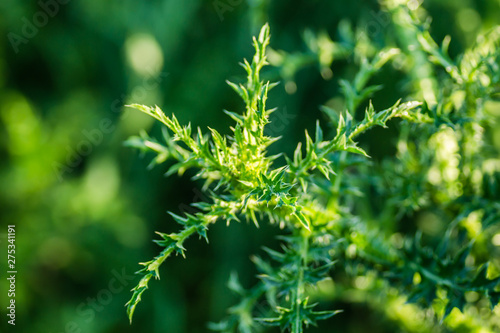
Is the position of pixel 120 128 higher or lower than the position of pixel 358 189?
higher

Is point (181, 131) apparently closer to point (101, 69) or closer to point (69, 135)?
point (69, 135)

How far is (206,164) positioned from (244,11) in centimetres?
110

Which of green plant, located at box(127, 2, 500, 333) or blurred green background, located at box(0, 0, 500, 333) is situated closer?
green plant, located at box(127, 2, 500, 333)

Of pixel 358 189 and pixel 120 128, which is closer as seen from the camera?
pixel 358 189

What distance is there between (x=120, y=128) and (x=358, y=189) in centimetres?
104

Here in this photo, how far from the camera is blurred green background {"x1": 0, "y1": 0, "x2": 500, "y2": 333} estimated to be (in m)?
1.50

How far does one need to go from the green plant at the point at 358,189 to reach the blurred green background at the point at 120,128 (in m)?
0.49

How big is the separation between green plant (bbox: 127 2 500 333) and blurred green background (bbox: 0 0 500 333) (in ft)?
1.59

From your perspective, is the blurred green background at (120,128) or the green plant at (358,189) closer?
the green plant at (358,189)

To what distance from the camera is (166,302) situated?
1522 millimetres

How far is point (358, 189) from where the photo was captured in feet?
2.88

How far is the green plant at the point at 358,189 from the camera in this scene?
25.8 inches

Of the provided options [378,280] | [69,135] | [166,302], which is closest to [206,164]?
[378,280]

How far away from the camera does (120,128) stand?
5.36 feet
